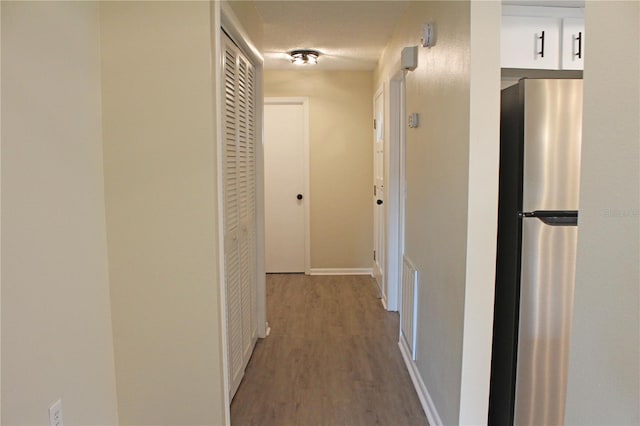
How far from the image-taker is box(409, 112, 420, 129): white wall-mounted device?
261cm

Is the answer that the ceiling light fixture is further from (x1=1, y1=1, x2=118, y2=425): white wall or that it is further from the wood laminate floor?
(x1=1, y1=1, x2=118, y2=425): white wall

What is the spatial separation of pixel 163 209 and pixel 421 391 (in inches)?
67.4

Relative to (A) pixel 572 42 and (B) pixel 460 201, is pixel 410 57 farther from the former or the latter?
(B) pixel 460 201

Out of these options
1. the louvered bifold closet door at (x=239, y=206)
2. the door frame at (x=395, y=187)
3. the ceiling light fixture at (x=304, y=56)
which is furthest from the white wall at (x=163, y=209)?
the ceiling light fixture at (x=304, y=56)

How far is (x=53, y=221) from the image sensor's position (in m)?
1.54

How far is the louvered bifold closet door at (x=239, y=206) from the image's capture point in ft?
7.88

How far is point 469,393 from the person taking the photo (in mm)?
1862

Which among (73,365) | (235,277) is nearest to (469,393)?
(235,277)

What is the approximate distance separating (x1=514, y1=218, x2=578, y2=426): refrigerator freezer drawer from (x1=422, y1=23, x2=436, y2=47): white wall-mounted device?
1031mm

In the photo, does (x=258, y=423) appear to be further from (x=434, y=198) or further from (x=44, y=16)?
(x=44, y=16)

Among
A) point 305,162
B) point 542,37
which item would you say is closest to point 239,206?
point 542,37

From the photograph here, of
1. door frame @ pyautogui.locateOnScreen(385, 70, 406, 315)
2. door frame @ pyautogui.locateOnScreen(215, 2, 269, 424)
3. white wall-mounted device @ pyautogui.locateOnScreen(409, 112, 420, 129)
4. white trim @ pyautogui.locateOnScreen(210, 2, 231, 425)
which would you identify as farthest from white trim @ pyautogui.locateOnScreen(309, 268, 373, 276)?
white trim @ pyautogui.locateOnScreen(210, 2, 231, 425)

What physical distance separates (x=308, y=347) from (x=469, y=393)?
1.58 meters

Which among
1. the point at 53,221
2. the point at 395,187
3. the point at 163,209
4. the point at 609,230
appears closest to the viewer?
the point at 609,230
